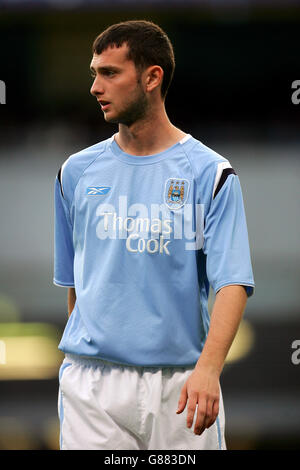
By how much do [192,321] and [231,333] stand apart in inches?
11.2

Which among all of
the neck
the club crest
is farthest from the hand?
the neck

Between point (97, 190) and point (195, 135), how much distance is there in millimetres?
15200

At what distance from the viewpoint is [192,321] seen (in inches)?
136

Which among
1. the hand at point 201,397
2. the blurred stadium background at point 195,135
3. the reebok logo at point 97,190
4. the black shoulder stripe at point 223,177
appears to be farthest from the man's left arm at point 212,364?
the blurred stadium background at point 195,135

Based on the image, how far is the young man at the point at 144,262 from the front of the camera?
3.38m

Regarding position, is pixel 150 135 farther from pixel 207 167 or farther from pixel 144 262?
pixel 144 262

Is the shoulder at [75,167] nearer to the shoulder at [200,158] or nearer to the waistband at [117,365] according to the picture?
the shoulder at [200,158]

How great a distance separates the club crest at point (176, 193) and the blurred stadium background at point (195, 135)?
329 inches

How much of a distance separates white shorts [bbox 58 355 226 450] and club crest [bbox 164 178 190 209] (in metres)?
0.71

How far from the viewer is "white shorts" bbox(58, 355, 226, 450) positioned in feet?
11.2

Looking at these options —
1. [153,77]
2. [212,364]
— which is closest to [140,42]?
[153,77]

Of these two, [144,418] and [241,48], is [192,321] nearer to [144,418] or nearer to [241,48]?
[144,418]

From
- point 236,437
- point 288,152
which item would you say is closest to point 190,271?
Answer: point 236,437

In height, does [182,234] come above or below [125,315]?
above
